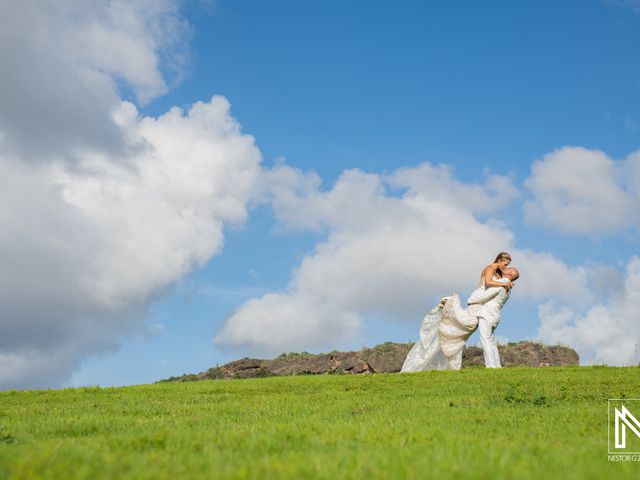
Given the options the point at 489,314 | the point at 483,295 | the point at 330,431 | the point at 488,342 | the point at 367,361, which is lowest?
the point at 330,431

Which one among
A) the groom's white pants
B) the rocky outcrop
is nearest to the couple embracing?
the groom's white pants

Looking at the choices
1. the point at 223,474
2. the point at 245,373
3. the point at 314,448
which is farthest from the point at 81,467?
the point at 245,373

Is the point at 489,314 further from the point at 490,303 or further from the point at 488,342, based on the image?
the point at 488,342

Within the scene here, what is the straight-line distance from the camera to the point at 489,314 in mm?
28500

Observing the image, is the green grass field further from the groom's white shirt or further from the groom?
the groom's white shirt

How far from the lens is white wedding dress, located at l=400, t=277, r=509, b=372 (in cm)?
2869

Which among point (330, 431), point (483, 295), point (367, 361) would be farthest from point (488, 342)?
point (330, 431)

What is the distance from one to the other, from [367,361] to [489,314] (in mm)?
9871

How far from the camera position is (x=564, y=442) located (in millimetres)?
9508

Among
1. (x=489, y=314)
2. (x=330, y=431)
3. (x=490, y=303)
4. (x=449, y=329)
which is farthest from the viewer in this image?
(x=449, y=329)

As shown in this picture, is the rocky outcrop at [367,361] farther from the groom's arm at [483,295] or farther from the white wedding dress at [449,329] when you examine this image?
the groom's arm at [483,295]

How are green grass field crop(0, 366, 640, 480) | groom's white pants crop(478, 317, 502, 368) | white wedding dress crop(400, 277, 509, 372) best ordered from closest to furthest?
green grass field crop(0, 366, 640, 480)
groom's white pants crop(478, 317, 502, 368)
white wedding dress crop(400, 277, 509, 372)

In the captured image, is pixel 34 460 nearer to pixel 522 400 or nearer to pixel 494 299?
pixel 522 400

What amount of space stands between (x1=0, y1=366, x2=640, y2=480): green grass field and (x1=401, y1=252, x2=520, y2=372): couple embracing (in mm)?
A: 5771
